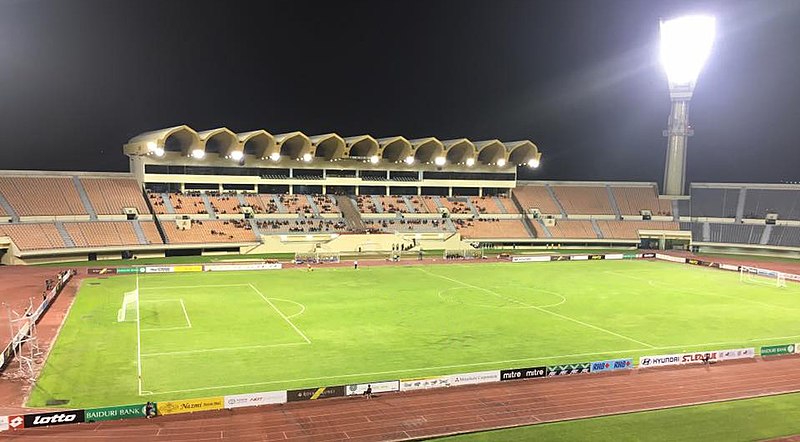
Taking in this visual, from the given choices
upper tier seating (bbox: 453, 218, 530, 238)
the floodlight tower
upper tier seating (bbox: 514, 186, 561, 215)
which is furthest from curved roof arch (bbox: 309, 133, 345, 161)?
the floodlight tower

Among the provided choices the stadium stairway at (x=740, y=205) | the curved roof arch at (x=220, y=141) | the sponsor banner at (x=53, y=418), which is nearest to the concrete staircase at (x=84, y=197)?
the curved roof arch at (x=220, y=141)

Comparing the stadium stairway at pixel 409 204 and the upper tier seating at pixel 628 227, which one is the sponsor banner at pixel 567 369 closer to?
the stadium stairway at pixel 409 204

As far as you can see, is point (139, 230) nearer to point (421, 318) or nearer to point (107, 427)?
point (421, 318)

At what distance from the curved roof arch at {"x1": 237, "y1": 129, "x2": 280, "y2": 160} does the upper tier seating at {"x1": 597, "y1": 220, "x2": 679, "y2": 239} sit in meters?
43.5

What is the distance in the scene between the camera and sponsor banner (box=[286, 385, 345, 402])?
64.4 feet

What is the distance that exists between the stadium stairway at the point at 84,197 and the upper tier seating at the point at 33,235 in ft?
14.4

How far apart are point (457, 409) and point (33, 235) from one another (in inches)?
1922

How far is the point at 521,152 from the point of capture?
81812 mm

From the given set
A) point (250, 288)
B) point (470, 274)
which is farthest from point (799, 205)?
point (250, 288)

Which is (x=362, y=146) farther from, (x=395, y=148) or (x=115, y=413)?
(x=115, y=413)

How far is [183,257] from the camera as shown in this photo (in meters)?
60.3

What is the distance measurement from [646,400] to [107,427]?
17531 millimetres

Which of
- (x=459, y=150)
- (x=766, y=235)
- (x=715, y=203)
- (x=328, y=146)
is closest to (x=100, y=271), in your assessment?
(x=328, y=146)

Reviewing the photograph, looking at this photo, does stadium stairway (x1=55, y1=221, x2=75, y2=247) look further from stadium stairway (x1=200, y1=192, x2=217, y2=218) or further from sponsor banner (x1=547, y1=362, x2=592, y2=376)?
sponsor banner (x1=547, y1=362, x2=592, y2=376)
